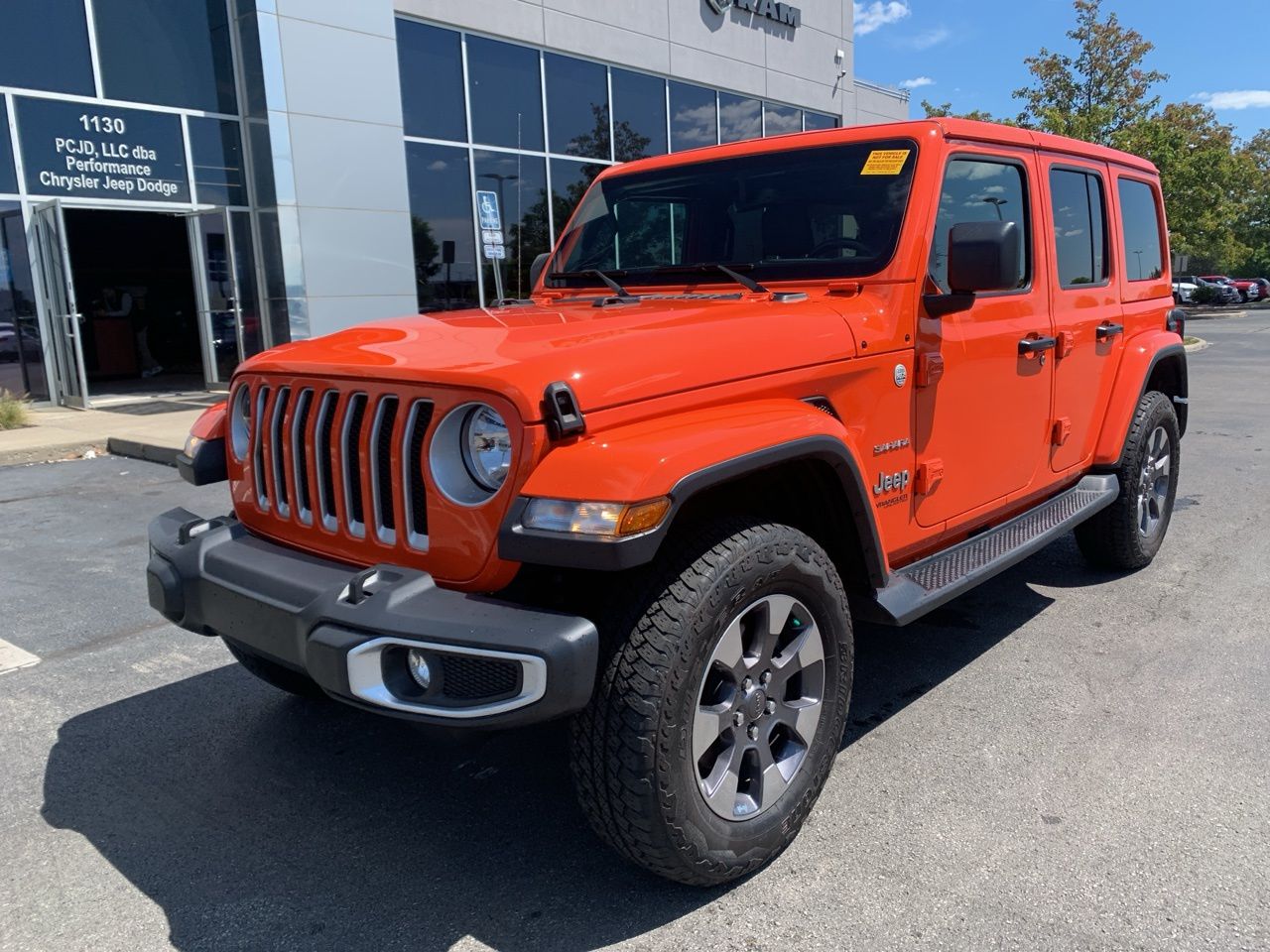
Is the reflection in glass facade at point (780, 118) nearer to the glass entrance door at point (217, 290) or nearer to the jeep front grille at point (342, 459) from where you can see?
the glass entrance door at point (217, 290)

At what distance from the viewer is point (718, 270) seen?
11.6 ft

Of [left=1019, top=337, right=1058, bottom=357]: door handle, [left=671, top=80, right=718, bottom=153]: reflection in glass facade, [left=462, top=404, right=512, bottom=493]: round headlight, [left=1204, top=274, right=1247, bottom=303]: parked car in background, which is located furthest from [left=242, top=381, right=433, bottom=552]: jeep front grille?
[left=1204, top=274, right=1247, bottom=303]: parked car in background

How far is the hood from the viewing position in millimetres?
2367

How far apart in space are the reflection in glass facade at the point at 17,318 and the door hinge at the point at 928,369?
40.8 feet

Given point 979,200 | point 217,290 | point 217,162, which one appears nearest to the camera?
point 979,200

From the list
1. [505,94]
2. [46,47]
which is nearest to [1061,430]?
[505,94]

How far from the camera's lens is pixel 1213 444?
9.03 m

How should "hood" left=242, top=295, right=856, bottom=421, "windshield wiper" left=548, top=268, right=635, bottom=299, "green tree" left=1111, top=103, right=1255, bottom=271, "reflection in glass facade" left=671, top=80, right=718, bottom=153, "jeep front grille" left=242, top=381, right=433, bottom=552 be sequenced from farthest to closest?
"green tree" left=1111, top=103, right=1255, bottom=271, "reflection in glass facade" left=671, top=80, right=718, bottom=153, "windshield wiper" left=548, top=268, right=635, bottom=299, "jeep front grille" left=242, top=381, right=433, bottom=552, "hood" left=242, top=295, right=856, bottom=421

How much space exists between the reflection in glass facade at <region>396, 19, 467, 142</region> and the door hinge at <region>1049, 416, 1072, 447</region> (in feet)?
37.0

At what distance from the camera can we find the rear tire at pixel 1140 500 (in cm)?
475

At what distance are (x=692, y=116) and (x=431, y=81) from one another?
5.60 m

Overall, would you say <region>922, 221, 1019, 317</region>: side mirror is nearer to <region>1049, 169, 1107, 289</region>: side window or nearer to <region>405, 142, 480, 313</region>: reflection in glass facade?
<region>1049, 169, 1107, 289</region>: side window

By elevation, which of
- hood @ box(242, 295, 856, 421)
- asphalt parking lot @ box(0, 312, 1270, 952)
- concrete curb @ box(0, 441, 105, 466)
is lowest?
asphalt parking lot @ box(0, 312, 1270, 952)

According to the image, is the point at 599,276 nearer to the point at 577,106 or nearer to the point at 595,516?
the point at 595,516
